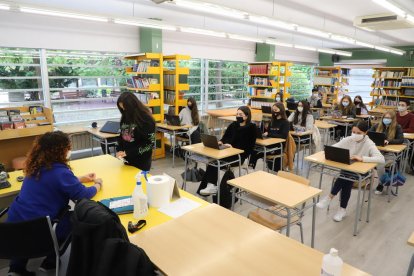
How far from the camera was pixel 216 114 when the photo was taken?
8258 mm

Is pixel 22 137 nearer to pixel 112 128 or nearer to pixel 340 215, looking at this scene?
pixel 112 128

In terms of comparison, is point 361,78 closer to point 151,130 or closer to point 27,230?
point 151,130

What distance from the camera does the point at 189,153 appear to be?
14.0 feet

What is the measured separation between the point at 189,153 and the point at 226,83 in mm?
6107

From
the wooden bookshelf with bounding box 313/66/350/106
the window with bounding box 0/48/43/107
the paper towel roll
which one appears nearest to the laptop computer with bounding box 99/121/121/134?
the window with bounding box 0/48/43/107

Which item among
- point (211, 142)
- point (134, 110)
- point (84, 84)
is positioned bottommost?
point (211, 142)

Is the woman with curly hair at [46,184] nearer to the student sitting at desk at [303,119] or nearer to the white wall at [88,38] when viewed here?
the student sitting at desk at [303,119]

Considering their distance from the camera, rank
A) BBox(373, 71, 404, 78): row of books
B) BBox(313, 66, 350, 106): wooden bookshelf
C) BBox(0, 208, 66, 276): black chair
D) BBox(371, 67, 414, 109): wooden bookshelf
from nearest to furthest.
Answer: BBox(0, 208, 66, 276): black chair
BBox(371, 67, 414, 109): wooden bookshelf
BBox(373, 71, 404, 78): row of books
BBox(313, 66, 350, 106): wooden bookshelf

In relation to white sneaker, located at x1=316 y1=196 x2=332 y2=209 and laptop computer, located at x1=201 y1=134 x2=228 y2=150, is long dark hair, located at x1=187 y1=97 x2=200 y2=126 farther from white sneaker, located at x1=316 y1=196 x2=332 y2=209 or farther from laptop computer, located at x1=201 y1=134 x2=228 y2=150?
white sneaker, located at x1=316 y1=196 x2=332 y2=209

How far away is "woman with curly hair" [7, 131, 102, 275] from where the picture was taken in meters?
2.04

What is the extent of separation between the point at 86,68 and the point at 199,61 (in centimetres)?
350

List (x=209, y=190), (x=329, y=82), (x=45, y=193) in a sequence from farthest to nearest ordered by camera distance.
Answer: (x=329, y=82) → (x=209, y=190) → (x=45, y=193)

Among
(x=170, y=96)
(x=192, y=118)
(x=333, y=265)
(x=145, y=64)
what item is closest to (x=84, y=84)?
(x=145, y=64)

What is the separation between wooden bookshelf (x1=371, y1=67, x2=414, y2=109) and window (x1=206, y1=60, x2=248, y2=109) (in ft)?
15.2
